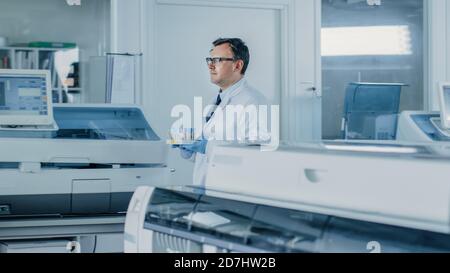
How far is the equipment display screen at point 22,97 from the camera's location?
2.51m

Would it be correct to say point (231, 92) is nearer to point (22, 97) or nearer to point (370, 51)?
point (22, 97)

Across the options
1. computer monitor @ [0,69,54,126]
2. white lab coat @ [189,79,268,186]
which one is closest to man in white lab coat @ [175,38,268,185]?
white lab coat @ [189,79,268,186]

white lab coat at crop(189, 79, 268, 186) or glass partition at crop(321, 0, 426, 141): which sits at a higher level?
glass partition at crop(321, 0, 426, 141)

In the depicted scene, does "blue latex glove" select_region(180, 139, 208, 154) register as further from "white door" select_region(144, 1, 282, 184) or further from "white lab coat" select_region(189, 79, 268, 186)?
"white door" select_region(144, 1, 282, 184)

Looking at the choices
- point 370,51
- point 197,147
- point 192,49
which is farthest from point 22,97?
point 370,51

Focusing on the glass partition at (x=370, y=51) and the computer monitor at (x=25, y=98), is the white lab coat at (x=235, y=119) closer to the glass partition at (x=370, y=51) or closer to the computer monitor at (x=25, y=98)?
the computer monitor at (x=25, y=98)

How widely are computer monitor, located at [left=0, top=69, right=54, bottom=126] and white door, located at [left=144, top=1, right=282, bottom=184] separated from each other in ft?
5.98

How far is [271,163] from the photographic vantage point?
0.86 metres

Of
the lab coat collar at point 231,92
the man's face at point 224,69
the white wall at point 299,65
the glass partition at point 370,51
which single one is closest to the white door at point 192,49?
the white wall at point 299,65

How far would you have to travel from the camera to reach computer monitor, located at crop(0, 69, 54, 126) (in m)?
2.47

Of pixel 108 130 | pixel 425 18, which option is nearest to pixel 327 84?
pixel 425 18

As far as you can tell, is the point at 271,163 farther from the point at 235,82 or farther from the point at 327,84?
the point at 327,84

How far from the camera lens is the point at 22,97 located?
2.53 m

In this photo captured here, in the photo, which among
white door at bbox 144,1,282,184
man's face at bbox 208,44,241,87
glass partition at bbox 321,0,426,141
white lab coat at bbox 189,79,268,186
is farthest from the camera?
glass partition at bbox 321,0,426,141
